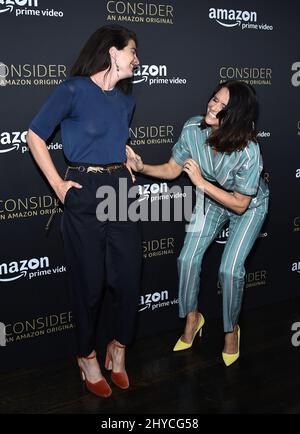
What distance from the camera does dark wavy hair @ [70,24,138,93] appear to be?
2232 millimetres

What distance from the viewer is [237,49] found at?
313 cm

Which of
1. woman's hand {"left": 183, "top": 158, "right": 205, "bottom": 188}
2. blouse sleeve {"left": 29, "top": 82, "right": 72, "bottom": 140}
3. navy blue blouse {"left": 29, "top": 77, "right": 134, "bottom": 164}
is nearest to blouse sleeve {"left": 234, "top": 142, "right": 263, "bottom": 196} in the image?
woman's hand {"left": 183, "top": 158, "right": 205, "bottom": 188}

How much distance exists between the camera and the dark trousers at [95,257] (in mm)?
2283

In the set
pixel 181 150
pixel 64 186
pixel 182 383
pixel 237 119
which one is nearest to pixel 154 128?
pixel 181 150

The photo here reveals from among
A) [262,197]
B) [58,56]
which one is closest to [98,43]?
[58,56]

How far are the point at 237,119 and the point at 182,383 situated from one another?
1218mm

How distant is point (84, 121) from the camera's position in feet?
7.34

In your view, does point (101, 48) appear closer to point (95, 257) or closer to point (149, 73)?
point (149, 73)

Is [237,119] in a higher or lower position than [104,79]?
lower

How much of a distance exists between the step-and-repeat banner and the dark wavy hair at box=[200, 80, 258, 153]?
458 mm

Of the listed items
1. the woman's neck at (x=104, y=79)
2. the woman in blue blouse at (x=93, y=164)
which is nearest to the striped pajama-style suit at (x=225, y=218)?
the woman in blue blouse at (x=93, y=164)

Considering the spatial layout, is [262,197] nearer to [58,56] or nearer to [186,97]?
[186,97]

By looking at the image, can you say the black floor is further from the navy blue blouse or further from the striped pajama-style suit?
the navy blue blouse

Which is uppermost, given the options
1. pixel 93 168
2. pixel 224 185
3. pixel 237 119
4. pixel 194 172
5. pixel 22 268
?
pixel 237 119
